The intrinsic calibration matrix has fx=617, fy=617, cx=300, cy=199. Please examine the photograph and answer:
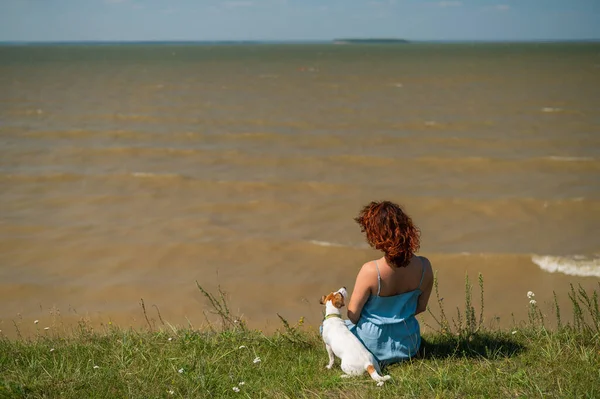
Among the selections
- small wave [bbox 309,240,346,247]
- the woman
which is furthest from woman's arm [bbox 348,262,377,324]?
small wave [bbox 309,240,346,247]

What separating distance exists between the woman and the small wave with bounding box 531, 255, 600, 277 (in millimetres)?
5185

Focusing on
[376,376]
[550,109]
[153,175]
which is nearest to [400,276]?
Answer: [376,376]

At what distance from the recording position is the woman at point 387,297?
160 inches

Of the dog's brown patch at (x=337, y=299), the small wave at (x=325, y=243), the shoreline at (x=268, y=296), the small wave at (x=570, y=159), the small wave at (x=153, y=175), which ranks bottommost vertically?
the shoreline at (x=268, y=296)

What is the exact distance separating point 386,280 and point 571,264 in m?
5.80

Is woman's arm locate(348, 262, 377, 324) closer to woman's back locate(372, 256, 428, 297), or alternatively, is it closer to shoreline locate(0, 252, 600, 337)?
woman's back locate(372, 256, 428, 297)

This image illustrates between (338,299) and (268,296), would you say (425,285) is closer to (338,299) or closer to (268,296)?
(338,299)

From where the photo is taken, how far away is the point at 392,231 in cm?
397

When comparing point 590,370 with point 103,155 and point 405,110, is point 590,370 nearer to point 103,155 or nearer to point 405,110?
point 103,155

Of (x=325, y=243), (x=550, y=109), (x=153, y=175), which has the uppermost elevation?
(x=550, y=109)

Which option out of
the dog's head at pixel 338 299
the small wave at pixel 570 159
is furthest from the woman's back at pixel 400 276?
the small wave at pixel 570 159

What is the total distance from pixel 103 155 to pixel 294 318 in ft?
32.6

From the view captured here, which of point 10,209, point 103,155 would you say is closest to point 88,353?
point 10,209

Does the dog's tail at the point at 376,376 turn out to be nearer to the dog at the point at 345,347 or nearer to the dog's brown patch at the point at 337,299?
the dog at the point at 345,347
